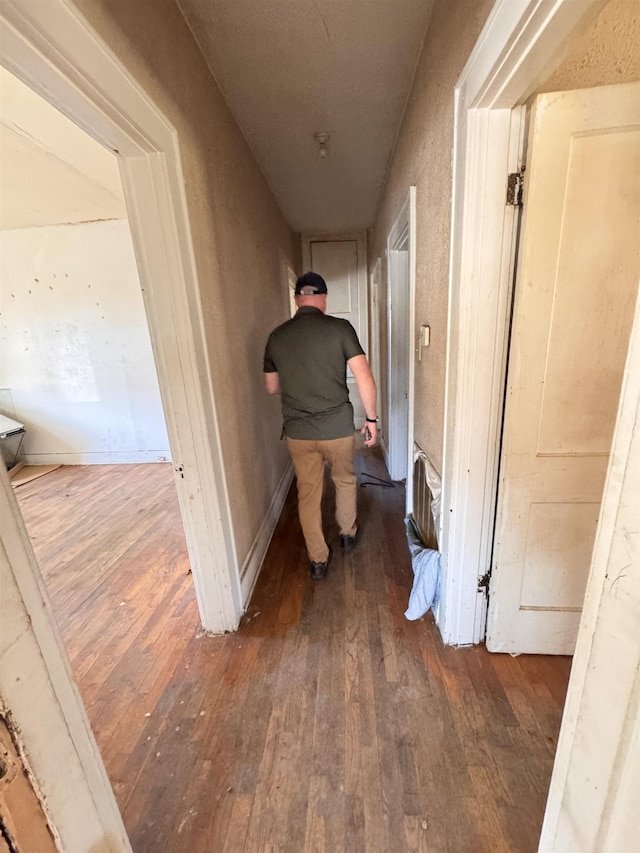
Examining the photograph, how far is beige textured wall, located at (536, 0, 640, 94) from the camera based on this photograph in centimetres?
93

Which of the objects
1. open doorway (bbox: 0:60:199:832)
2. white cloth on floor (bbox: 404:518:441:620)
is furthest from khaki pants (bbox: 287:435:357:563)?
open doorway (bbox: 0:60:199:832)

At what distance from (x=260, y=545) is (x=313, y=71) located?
7.95 ft

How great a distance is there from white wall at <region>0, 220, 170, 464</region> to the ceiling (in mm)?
282

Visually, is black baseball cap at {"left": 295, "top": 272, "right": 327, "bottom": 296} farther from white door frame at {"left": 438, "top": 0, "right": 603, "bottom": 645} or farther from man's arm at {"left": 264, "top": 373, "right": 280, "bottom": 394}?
white door frame at {"left": 438, "top": 0, "right": 603, "bottom": 645}

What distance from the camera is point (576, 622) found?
144cm

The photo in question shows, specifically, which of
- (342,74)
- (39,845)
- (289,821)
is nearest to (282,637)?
(289,821)

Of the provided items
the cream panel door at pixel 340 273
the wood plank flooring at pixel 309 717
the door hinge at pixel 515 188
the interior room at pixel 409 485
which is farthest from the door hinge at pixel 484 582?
the cream panel door at pixel 340 273

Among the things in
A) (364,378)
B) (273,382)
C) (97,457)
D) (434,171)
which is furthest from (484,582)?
(97,457)

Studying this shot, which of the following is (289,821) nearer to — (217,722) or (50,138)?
(217,722)

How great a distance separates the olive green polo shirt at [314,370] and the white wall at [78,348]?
2.74 meters

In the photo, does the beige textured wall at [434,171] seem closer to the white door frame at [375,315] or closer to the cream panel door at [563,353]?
the cream panel door at [563,353]

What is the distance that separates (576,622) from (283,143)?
2.96 metres

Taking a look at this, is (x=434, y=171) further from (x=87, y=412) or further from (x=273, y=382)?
(x=87, y=412)

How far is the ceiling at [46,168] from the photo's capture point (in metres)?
1.68
